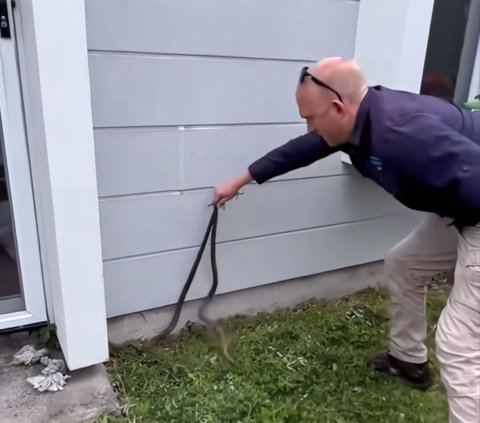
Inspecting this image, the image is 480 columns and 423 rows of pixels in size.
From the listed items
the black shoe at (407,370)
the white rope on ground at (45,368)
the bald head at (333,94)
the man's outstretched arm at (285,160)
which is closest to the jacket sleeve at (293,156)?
the man's outstretched arm at (285,160)

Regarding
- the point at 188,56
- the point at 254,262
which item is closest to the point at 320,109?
the point at 188,56

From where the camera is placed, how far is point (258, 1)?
223 centimetres

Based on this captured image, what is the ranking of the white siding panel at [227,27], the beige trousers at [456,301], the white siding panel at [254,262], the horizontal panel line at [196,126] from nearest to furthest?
1. the beige trousers at [456,301]
2. the white siding panel at [227,27]
3. the horizontal panel line at [196,126]
4. the white siding panel at [254,262]

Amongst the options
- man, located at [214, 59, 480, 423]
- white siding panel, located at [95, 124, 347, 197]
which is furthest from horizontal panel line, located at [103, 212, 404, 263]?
man, located at [214, 59, 480, 423]

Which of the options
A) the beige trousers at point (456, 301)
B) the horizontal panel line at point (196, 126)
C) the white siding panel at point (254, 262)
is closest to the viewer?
the beige trousers at point (456, 301)

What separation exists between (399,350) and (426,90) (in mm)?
1551

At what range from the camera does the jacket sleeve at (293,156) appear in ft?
6.59

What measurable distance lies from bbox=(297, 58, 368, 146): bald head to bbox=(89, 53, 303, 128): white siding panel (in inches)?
28.9

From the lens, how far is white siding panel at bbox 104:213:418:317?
7.68 ft

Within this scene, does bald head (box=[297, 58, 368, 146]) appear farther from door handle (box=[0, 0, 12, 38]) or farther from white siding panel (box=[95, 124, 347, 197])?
door handle (box=[0, 0, 12, 38])

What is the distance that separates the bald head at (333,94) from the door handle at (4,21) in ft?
3.62

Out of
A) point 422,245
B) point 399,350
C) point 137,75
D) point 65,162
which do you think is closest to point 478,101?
point 422,245

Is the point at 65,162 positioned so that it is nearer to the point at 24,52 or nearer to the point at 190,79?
the point at 24,52

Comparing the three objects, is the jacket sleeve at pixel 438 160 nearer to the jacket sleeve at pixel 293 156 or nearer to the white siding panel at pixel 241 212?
the jacket sleeve at pixel 293 156
